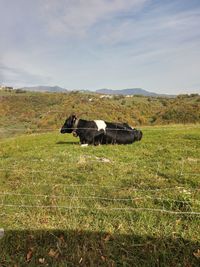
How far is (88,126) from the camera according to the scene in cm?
1455

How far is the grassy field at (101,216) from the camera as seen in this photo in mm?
4504

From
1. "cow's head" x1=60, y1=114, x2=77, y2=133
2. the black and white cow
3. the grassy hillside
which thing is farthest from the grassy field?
the grassy hillside

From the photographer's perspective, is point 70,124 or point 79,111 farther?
point 79,111

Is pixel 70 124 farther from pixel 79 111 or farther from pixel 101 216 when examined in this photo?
pixel 79 111

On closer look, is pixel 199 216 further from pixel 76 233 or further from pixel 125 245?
pixel 76 233

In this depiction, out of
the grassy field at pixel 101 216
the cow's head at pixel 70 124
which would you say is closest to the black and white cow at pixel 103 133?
the cow's head at pixel 70 124

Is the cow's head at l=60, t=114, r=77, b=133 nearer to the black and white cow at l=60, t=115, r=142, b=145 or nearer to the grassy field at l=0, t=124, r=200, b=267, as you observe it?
the black and white cow at l=60, t=115, r=142, b=145

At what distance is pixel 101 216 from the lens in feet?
17.7

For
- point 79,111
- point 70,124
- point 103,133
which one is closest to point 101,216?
point 103,133

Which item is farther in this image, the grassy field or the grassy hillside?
the grassy hillside

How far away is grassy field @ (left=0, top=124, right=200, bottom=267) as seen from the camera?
4504 mm

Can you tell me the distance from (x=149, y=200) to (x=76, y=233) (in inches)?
62.0

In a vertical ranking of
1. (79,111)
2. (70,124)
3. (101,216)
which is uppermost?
(70,124)

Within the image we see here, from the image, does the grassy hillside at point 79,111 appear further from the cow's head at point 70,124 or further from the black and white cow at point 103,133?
the black and white cow at point 103,133
